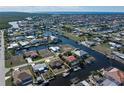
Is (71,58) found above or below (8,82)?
above

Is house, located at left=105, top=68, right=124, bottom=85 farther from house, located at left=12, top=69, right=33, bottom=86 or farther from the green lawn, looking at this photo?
the green lawn

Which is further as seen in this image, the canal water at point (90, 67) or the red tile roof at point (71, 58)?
the red tile roof at point (71, 58)

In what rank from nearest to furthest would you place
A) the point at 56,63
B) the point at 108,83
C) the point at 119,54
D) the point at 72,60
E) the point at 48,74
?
the point at 108,83
the point at 48,74
the point at 56,63
the point at 72,60
the point at 119,54

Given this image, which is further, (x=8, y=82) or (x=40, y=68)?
(x=40, y=68)

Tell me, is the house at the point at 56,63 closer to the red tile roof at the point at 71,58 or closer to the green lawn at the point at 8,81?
the red tile roof at the point at 71,58

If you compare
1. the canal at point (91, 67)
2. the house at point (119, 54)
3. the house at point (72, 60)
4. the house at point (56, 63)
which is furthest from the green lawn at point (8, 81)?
the house at point (119, 54)

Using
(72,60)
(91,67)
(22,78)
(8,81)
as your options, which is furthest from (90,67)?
(8,81)

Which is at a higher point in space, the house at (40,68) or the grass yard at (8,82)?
the house at (40,68)

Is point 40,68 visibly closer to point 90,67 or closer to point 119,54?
point 90,67
